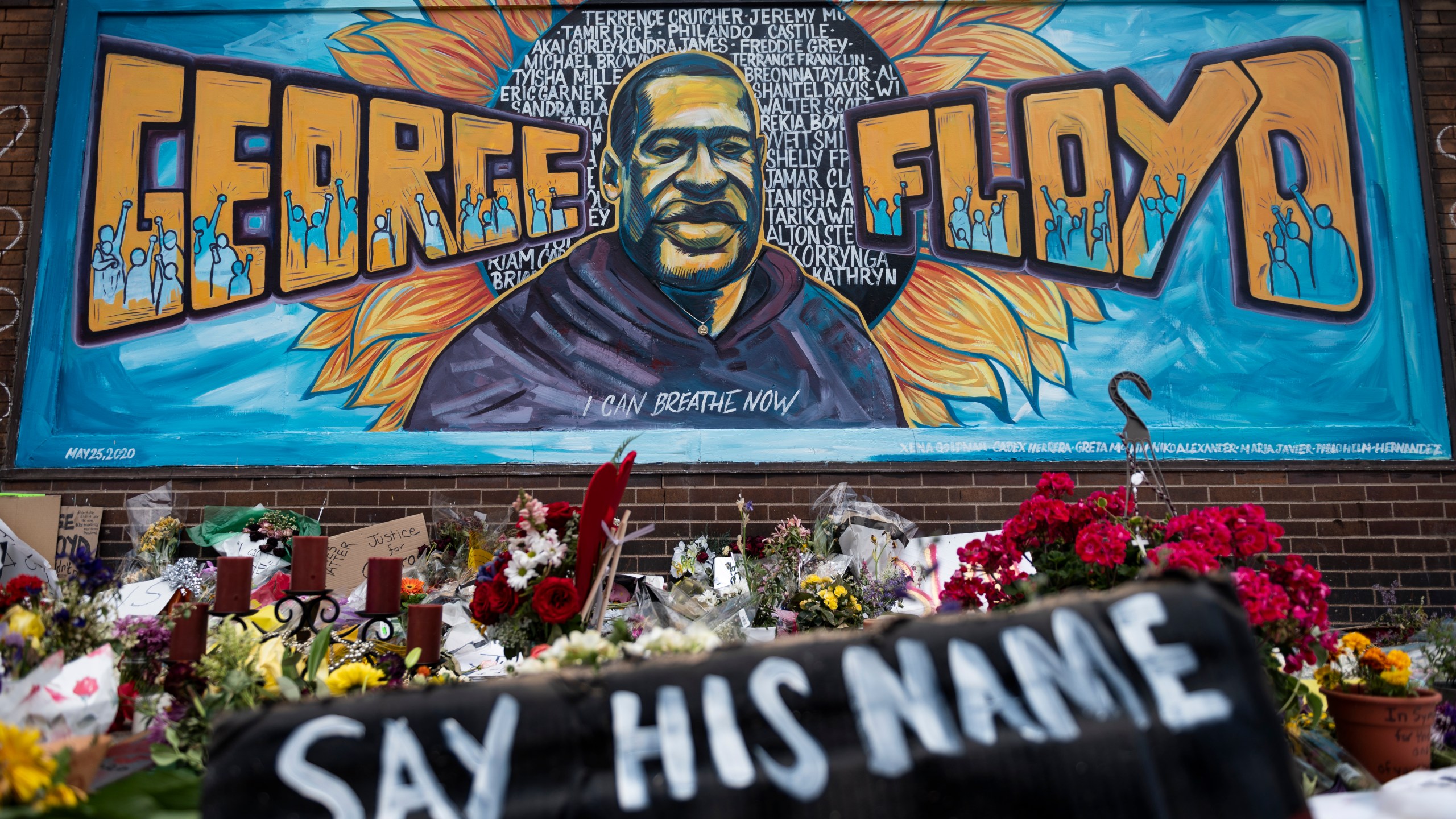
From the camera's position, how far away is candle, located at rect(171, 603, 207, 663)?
6.40ft

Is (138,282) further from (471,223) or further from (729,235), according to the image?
(729,235)

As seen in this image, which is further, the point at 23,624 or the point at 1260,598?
the point at 1260,598

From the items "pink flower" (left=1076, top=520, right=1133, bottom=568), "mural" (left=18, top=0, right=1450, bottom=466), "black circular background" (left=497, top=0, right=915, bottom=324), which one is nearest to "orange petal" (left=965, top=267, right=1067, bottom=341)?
"mural" (left=18, top=0, right=1450, bottom=466)

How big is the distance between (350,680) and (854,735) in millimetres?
1196

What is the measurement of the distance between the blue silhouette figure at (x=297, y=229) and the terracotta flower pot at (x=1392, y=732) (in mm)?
5385

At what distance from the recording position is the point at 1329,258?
190 inches

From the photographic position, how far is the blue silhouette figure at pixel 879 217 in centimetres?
493

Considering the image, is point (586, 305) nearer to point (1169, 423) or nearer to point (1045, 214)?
point (1045, 214)

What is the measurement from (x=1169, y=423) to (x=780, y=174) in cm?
280

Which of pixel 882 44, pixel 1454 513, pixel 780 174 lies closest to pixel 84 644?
pixel 780 174

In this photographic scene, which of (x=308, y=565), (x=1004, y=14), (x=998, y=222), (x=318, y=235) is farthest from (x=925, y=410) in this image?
(x=318, y=235)

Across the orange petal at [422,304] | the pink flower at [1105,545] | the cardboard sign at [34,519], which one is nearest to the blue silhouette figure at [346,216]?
the orange petal at [422,304]

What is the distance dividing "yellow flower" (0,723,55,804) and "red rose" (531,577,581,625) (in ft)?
3.74

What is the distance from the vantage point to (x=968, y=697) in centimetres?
126
